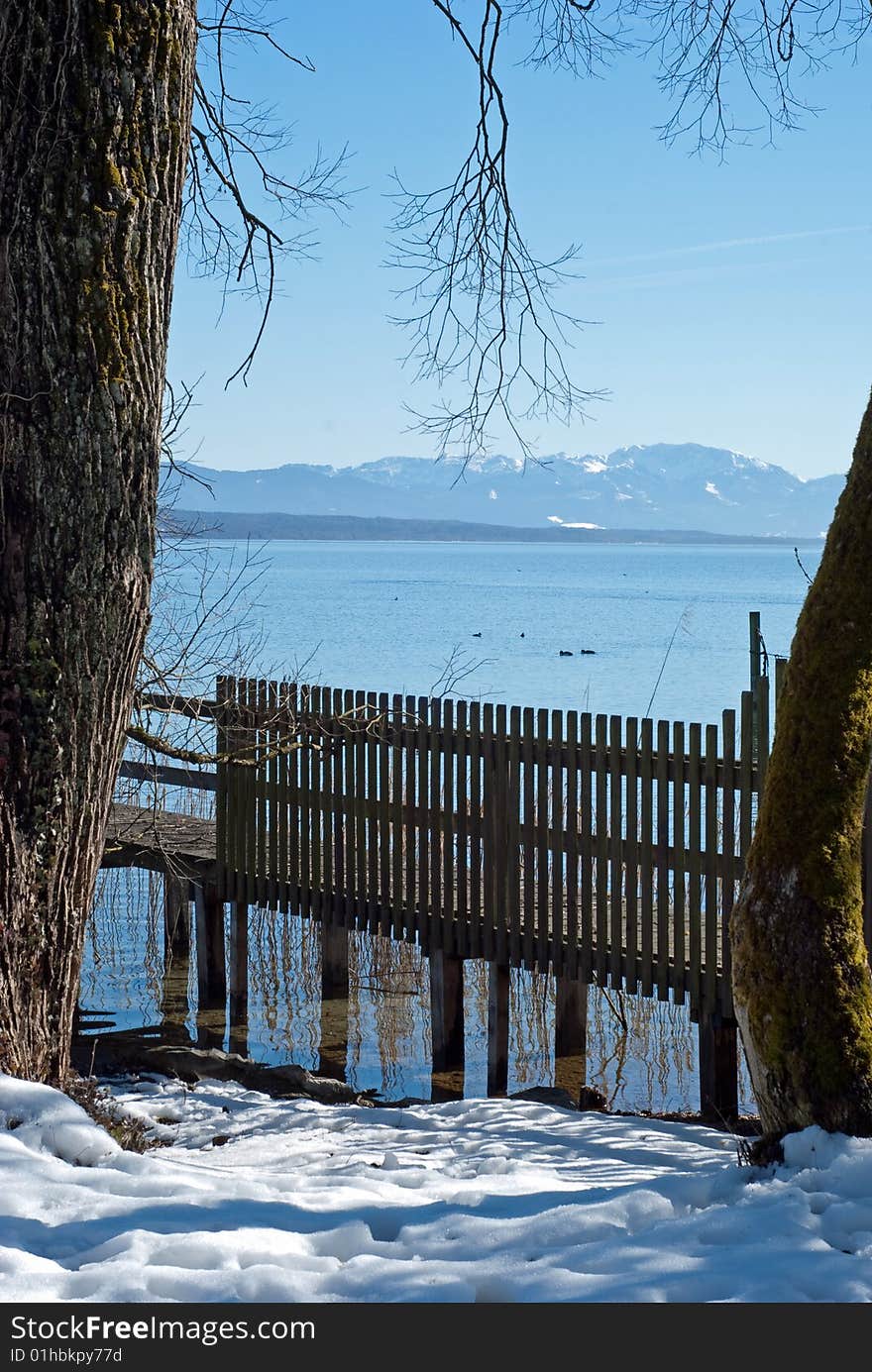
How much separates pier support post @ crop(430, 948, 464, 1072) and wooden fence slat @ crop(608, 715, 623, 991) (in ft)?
4.24

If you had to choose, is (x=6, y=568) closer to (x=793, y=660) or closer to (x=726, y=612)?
(x=793, y=660)

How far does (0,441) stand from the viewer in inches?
166

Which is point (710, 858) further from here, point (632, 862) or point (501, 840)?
point (501, 840)

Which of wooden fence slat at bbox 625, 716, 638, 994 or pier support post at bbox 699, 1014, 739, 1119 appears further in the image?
wooden fence slat at bbox 625, 716, 638, 994

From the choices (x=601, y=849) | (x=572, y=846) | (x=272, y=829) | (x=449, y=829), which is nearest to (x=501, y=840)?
(x=449, y=829)

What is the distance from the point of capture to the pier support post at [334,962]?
10.0 meters

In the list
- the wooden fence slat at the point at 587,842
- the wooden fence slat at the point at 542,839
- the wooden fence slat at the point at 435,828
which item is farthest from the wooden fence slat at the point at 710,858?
the wooden fence slat at the point at 435,828

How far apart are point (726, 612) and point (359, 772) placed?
3097 inches

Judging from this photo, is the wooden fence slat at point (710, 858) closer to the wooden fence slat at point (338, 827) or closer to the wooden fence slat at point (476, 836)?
the wooden fence slat at point (476, 836)

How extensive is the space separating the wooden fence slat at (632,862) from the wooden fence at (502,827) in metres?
0.01

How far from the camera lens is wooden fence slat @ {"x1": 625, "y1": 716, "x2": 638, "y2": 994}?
301 inches

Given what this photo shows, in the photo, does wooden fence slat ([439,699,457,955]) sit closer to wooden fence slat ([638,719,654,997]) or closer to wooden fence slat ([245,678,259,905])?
wooden fence slat ([638,719,654,997])

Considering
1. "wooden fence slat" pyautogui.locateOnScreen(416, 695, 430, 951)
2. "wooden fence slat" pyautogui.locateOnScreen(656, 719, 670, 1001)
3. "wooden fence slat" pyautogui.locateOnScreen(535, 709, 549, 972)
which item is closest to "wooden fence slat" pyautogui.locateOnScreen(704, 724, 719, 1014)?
"wooden fence slat" pyautogui.locateOnScreen(656, 719, 670, 1001)
